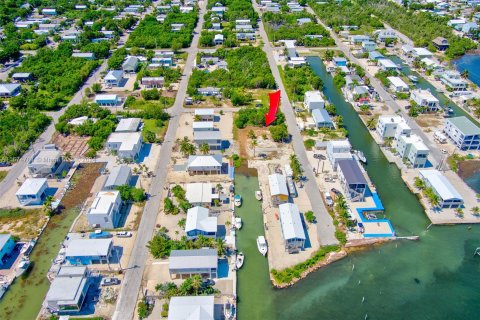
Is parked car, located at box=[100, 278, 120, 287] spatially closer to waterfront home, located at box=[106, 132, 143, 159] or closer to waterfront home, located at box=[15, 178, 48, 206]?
waterfront home, located at box=[15, 178, 48, 206]

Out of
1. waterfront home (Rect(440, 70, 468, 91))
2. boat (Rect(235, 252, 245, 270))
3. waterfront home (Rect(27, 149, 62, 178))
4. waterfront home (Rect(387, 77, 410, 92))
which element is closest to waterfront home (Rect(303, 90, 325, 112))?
waterfront home (Rect(387, 77, 410, 92))

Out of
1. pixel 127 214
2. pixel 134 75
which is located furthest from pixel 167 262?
pixel 134 75

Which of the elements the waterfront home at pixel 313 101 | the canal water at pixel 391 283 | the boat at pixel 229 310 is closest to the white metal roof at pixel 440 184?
the canal water at pixel 391 283

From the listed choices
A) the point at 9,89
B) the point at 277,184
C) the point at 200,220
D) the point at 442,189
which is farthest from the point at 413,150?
the point at 9,89

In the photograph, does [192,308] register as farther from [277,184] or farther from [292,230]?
[277,184]

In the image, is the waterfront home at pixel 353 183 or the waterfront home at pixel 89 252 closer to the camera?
the waterfront home at pixel 89 252

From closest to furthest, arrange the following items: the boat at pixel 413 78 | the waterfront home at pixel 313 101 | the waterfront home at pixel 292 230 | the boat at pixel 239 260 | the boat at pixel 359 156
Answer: the boat at pixel 239 260, the waterfront home at pixel 292 230, the boat at pixel 359 156, the waterfront home at pixel 313 101, the boat at pixel 413 78

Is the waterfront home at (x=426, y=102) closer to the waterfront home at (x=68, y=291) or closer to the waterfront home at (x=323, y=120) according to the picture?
the waterfront home at (x=323, y=120)
